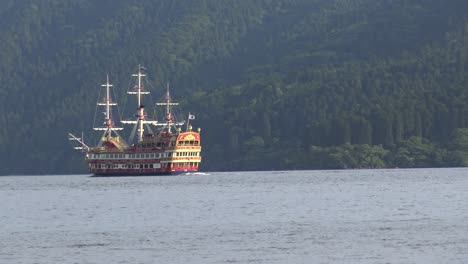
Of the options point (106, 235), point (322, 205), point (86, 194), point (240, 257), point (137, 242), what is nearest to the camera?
point (240, 257)

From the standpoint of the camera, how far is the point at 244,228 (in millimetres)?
99438

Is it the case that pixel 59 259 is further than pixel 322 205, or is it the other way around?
pixel 322 205

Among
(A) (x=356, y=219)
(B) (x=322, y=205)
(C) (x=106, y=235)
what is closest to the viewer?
(C) (x=106, y=235)

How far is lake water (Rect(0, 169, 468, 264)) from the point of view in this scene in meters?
80.6

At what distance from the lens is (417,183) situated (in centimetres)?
18338

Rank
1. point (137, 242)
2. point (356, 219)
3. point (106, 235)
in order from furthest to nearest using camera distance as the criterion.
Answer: point (356, 219) → point (106, 235) → point (137, 242)

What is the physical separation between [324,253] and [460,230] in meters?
15.6

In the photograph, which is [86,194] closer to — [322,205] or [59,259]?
[322,205]

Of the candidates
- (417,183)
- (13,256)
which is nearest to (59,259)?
(13,256)

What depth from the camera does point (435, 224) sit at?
97.9m

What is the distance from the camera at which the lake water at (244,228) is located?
80625 millimetres

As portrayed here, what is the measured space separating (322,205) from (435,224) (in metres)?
30.4

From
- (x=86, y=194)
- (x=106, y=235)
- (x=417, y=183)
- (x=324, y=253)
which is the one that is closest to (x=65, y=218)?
(x=106, y=235)

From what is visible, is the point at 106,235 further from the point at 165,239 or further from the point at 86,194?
the point at 86,194
